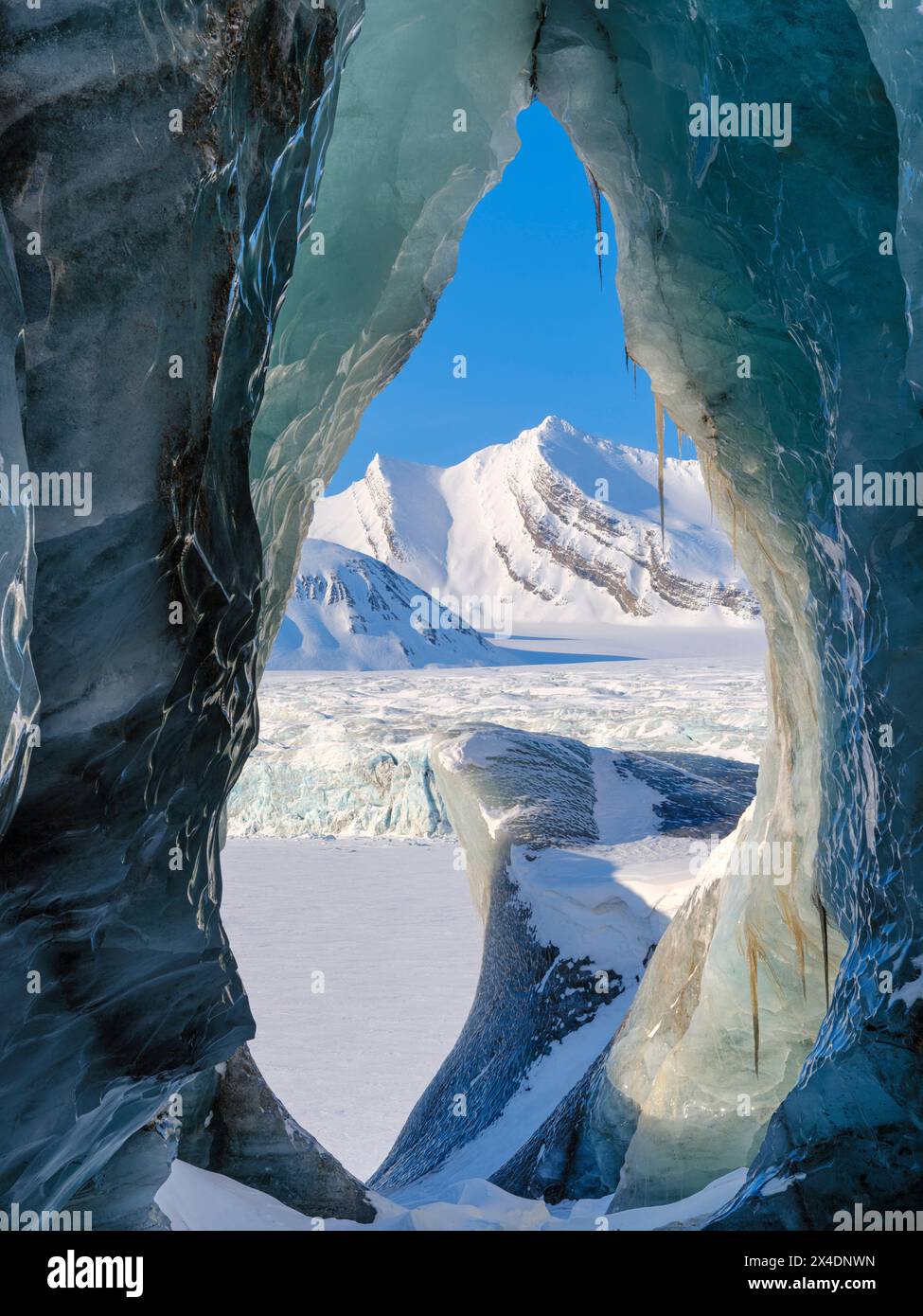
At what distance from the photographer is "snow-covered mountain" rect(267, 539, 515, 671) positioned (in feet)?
168

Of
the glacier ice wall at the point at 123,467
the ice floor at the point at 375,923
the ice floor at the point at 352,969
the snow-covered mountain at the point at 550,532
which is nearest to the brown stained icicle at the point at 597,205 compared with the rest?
the glacier ice wall at the point at 123,467

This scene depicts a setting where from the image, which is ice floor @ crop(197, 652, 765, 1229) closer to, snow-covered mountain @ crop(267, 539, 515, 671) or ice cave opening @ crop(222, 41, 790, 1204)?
ice cave opening @ crop(222, 41, 790, 1204)

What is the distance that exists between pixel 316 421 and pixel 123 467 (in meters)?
1.99

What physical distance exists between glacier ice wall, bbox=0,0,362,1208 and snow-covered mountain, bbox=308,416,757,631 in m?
68.5

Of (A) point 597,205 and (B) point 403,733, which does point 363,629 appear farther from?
(A) point 597,205

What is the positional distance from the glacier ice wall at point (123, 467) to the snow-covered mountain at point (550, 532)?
225 ft

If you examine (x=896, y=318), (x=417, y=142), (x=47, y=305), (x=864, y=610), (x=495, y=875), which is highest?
(x=417, y=142)

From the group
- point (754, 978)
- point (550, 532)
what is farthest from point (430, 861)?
point (550, 532)

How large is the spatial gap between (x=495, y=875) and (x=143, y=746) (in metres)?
5.89

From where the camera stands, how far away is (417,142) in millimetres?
4086

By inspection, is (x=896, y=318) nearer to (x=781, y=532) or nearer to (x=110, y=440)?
(x=781, y=532)

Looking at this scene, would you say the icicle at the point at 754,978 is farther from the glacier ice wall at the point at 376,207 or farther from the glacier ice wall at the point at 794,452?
the glacier ice wall at the point at 376,207

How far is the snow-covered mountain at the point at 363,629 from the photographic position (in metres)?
51.1

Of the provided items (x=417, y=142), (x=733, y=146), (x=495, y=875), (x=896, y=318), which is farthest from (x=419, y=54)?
(x=495, y=875)
